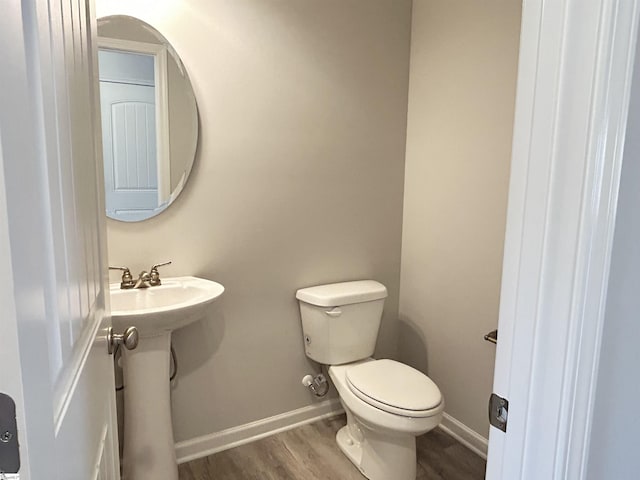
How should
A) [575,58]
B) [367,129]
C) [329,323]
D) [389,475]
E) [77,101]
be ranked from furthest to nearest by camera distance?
[367,129] → [329,323] → [389,475] → [77,101] → [575,58]

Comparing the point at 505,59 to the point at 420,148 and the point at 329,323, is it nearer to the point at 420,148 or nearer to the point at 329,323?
the point at 420,148

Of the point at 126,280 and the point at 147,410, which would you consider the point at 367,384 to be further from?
the point at 126,280

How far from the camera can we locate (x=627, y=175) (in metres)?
0.65

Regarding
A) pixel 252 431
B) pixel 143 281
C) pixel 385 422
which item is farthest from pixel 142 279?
pixel 385 422

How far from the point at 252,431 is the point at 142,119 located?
1.52 metres

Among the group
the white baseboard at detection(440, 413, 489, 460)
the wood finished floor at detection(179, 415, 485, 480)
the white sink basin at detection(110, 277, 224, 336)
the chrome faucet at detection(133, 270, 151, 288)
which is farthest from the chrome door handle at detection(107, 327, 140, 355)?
the white baseboard at detection(440, 413, 489, 460)

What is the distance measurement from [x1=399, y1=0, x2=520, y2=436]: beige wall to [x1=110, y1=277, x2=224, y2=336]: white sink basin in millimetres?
1131

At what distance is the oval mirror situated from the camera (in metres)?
1.72

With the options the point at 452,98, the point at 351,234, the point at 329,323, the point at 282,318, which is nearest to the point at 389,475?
the point at 329,323

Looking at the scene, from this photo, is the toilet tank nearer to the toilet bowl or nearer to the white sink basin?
the toilet bowl

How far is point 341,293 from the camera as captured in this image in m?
2.11

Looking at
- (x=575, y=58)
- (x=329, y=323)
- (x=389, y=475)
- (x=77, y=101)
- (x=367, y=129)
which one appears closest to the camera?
(x=575, y=58)

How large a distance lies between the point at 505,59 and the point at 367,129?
2.31 feet

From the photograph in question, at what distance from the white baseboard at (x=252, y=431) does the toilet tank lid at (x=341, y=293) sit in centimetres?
64
